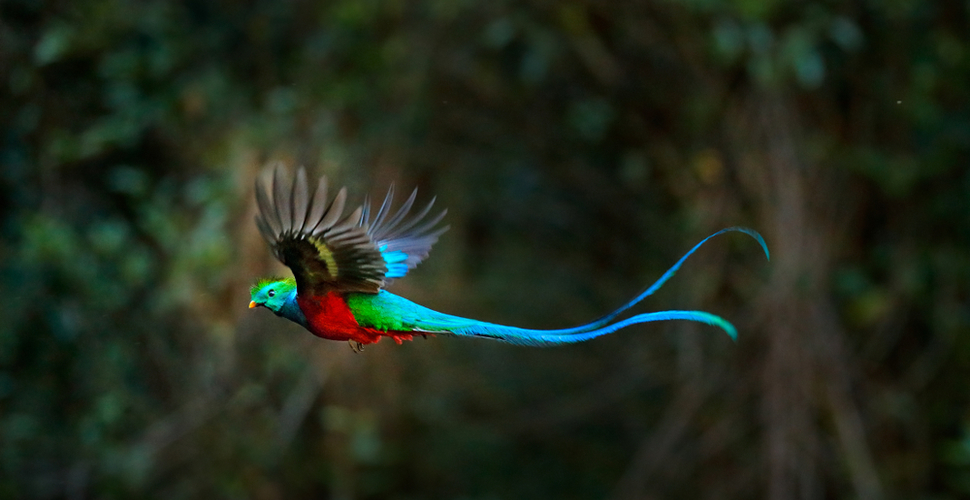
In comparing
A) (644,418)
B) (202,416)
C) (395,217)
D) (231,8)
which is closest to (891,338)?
(644,418)

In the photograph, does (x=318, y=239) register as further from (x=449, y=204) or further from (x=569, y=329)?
(x=449, y=204)

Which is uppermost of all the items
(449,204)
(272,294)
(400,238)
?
(449,204)

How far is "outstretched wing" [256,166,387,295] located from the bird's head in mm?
51

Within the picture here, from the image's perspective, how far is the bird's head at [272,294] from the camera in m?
1.42

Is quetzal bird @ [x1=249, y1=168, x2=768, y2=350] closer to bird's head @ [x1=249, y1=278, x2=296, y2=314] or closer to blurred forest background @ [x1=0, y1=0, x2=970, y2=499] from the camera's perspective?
bird's head @ [x1=249, y1=278, x2=296, y2=314]

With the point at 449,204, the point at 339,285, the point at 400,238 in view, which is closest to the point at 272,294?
the point at 339,285

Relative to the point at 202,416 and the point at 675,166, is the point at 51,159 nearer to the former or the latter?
the point at 202,416

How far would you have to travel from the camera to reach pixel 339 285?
1448 millimetres

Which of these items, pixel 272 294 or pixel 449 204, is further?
pixel 449 204

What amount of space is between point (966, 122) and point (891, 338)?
3.60ft

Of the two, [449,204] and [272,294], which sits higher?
[449,204]

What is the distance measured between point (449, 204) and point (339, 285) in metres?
4.23

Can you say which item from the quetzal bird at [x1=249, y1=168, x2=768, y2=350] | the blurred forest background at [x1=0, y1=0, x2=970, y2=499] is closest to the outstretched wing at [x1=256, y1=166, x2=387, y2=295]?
the quetzal bird at [x1=249, y1=168, x2=768, y2=350]

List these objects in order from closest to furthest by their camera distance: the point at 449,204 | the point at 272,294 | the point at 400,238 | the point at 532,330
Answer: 1. the point at 532,330
2. the point at 272,294
3. the point at 400,238
4. the point at 449,204
